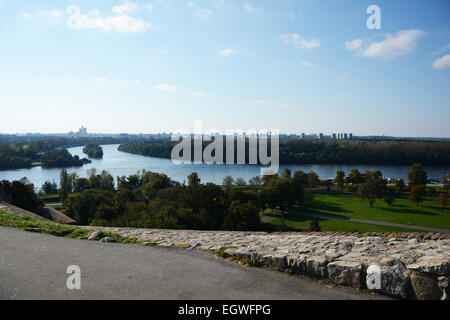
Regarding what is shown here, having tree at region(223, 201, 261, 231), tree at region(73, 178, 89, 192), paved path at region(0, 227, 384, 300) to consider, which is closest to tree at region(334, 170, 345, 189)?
tree at region(223, 201, 261, 231)

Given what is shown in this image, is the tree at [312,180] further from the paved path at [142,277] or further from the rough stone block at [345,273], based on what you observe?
the rough stone block at [345,273]

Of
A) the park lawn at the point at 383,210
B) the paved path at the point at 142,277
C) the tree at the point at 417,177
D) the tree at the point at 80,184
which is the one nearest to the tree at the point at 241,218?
the park lawn at the point at 383,210

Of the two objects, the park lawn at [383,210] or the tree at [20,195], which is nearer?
the tree at [20,195]

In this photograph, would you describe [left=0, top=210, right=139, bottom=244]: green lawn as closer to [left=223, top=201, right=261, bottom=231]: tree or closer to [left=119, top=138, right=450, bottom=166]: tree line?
[left=223, top=201, right=261, bottom=231]: tree

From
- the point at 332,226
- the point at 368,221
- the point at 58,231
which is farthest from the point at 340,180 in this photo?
the point at 58,231

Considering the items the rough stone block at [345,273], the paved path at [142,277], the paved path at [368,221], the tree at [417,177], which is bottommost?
the paved path at [368,221]

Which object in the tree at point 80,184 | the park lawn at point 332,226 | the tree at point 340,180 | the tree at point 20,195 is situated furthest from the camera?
the tree at point 340,180

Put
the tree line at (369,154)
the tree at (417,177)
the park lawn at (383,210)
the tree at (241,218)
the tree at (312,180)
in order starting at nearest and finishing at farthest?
the tree at (241,218)
the park lawn at (383,210)
the tree at (417,177)
the tree at (312,180)
the tree line at (369,154)

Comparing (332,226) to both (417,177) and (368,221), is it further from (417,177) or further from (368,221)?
(417,177)
